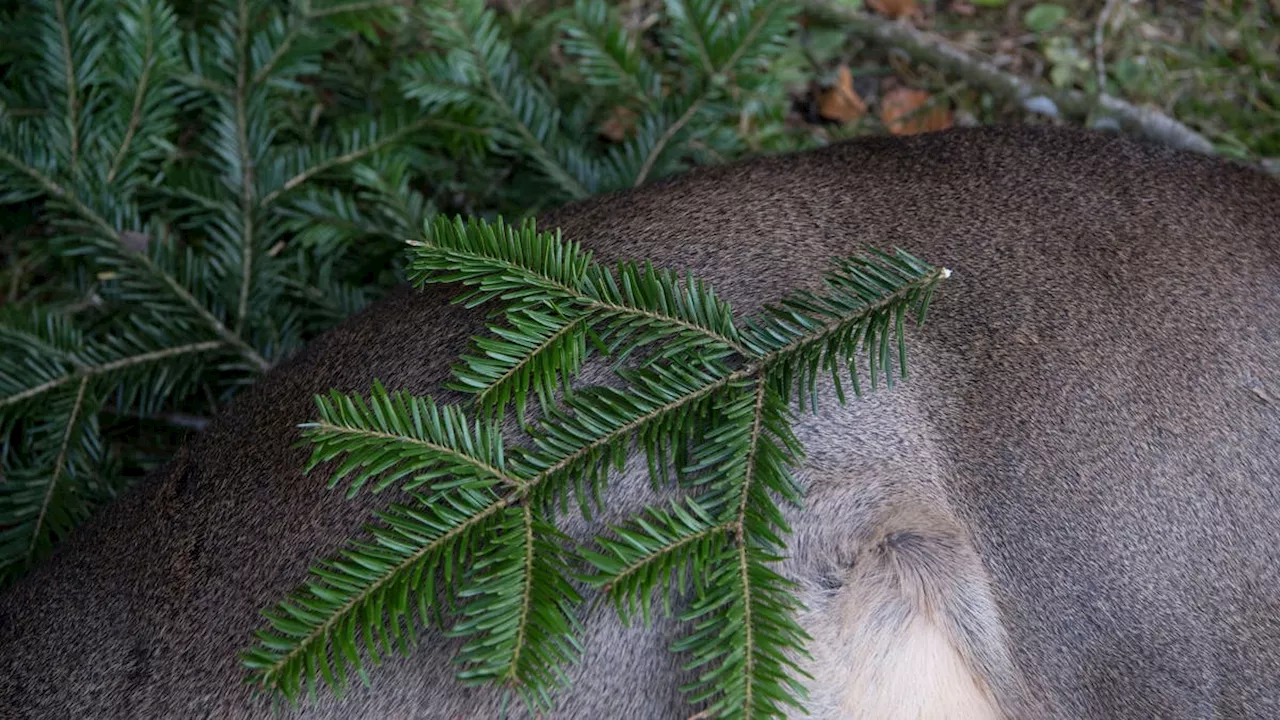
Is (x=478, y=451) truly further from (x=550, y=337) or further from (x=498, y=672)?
(x=498, y=672)

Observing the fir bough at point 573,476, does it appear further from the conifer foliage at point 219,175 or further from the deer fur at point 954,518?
the conifer foliage at point 219,175

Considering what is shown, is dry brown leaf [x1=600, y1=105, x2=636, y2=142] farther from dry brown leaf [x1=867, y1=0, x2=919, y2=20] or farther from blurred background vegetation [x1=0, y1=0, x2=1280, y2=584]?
dry brown leaf [x1=867, y1=0, x2=919, y2=20]

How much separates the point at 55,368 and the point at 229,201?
0.57 metres

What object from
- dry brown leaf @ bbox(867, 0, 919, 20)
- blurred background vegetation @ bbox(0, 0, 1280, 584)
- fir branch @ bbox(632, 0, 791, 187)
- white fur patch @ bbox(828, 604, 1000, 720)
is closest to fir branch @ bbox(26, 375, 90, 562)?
blurred background vegetation @ bbox(0, 0, 1280, 584)

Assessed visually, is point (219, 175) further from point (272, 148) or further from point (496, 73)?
point (496, 73)

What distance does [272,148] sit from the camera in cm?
289

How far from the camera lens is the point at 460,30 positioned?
9.37 ft

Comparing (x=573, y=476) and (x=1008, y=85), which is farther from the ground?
(x=573, y=476)

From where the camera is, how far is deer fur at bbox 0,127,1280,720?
73.7 inches

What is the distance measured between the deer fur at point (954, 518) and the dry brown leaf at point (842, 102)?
1497 millimetres

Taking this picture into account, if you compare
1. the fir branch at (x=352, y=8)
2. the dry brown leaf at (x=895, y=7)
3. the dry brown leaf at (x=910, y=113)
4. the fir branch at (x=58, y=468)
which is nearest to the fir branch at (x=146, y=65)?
the fir branch at (x=352, y=8)

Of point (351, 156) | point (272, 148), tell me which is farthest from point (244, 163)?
point (351, 156)

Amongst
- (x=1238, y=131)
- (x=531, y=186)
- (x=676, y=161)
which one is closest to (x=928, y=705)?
(x=676, y=161)

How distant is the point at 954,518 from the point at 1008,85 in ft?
6.69
